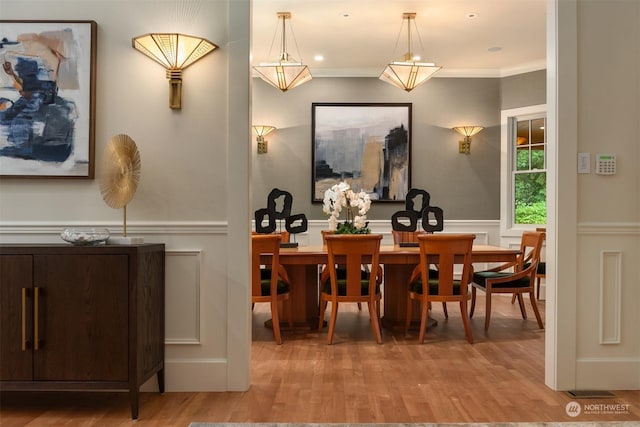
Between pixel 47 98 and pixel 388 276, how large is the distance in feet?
10.7

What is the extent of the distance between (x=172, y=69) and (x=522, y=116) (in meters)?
5.75

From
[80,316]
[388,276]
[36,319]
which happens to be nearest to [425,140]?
[388,276]

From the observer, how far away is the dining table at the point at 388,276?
15.1ft

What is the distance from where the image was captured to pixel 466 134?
7.49 m

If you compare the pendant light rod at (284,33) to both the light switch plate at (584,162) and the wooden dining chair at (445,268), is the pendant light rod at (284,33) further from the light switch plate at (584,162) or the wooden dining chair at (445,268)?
the light switch plate at (584,162)

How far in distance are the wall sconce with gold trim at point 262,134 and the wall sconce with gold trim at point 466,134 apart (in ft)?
8.69

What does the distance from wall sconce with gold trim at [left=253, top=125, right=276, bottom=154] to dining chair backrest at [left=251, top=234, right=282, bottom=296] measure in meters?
3.33

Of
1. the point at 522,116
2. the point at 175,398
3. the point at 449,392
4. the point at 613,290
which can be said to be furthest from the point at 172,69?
the point at 522,116

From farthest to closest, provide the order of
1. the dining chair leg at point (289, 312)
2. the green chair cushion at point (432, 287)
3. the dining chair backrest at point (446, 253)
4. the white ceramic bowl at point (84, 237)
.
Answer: the dining chair leg at point (289, 312)
the green chair cushion at point (432, 287)
the dining chair backrest at point (446, 253)
the white ceramic bowl at point (84, 237)

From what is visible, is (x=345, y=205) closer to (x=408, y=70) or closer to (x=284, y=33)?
(x=408, y=70)

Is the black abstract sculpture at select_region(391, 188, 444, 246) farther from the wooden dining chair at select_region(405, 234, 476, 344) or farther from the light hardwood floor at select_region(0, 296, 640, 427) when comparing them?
the light hardwood floor at select_region(0, 296, 640, 427)

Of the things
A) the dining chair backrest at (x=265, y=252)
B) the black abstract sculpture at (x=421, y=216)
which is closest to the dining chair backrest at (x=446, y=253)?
the black abstract sculpture at (x=421, y=216)

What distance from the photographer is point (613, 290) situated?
10.2ft

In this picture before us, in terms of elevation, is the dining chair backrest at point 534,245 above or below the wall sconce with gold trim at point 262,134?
below
